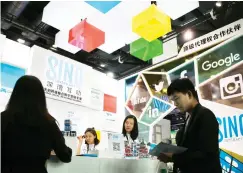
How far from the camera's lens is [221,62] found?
4.73 m

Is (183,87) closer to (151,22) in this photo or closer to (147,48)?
(151,22)

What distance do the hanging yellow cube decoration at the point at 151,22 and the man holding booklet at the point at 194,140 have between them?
7.63 feet

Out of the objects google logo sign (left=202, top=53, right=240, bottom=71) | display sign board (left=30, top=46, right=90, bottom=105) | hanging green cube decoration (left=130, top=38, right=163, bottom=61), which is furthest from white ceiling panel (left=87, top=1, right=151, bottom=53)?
google logo sign (left=202, top=53, right=240, bottom=71)

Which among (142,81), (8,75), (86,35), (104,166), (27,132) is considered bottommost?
(104,166)

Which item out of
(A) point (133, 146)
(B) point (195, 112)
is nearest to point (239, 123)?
(A) point (133, 146)

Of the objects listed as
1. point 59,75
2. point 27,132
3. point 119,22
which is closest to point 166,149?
point 27,132

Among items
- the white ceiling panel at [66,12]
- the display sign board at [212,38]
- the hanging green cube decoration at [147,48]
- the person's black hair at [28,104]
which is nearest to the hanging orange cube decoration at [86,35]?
the white ceiling panel at [66,12]

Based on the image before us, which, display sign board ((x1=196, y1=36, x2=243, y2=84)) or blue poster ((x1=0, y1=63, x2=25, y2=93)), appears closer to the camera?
display sign board ((x1=196, y1=36, x2=243, y2=84))

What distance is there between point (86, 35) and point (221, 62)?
8.74ft

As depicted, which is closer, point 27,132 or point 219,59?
point 27,132

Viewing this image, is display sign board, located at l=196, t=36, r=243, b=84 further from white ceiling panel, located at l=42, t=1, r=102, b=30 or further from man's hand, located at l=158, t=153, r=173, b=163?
man's hand, located at l=158, t=153, r=173, b=163

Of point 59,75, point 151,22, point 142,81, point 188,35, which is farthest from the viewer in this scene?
point 142,81

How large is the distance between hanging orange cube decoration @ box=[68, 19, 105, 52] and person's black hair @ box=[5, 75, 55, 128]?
3.16m

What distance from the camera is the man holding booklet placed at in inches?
61.5
